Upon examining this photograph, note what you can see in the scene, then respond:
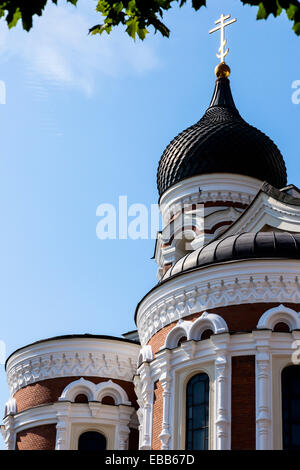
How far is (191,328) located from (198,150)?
25.9ft

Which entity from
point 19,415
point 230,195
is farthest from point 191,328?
point 230,195

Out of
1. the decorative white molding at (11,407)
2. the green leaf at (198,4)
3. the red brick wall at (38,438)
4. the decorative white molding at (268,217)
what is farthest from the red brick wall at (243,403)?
the green leaf at (198,4)

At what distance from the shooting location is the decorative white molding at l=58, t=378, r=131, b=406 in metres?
16.7

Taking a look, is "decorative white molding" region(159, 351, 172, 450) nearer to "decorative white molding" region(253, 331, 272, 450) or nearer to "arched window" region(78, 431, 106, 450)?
"decorative white molding" region(253, 331, 272, 450)

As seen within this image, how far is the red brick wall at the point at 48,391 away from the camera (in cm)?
1684

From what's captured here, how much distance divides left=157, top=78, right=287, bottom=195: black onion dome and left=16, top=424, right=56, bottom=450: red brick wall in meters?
6.93

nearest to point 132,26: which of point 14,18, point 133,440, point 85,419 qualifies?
point 14,18

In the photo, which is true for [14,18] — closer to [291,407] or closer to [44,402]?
[291,407]

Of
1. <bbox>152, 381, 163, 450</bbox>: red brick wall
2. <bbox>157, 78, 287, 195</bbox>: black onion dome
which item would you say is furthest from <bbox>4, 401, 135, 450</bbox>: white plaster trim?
<bbox>157, 78, 287, 195</bbox>: black onion dome

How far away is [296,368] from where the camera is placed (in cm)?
1223

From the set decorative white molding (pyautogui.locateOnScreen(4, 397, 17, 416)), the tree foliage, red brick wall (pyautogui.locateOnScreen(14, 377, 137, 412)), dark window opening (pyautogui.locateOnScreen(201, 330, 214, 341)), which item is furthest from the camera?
decorative white molding (pyautogui.locateOnScreen(4, 397, 17, 416))

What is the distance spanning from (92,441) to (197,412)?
4740 millimetres

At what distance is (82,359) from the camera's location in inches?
670

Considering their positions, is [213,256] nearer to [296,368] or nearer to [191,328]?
[191,328]
